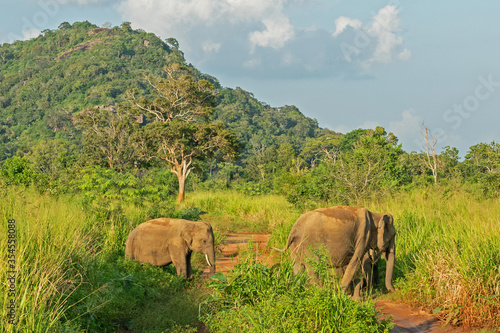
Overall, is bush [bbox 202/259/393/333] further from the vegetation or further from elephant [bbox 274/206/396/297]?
elephant [bbox 274/206/396/297]

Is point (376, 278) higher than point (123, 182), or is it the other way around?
point (123, 182)

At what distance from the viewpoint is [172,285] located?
7.64 m

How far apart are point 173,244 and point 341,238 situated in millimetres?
2961

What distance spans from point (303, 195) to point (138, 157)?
20093 mm

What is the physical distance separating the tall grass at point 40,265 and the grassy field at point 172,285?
0.01 metres

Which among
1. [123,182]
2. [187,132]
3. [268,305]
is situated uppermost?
[187,132]

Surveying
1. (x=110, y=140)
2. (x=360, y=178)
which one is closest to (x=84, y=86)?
(x=110, y=140)

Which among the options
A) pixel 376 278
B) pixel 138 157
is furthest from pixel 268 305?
pixel 138 157

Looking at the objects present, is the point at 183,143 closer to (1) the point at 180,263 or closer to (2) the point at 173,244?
(2) the point at 173,244

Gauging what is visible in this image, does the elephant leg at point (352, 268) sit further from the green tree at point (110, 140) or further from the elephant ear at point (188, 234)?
the green tree at point (110, 140)

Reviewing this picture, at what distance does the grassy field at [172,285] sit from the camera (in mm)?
4973

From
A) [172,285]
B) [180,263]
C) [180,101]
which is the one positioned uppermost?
[180,101]

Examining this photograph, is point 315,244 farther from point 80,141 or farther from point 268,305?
point 80,141

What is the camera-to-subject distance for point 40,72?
10075 centimetres
